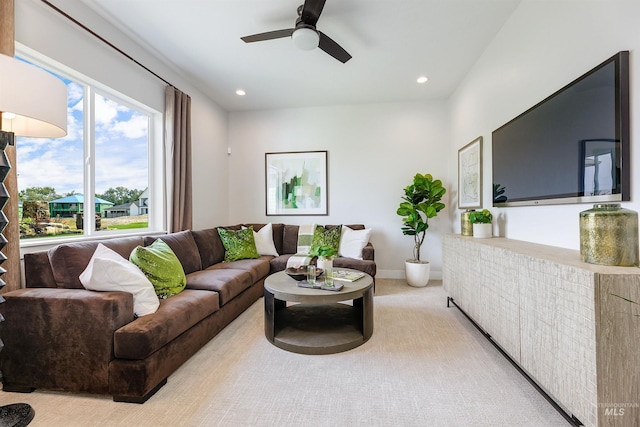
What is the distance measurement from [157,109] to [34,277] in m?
2.19

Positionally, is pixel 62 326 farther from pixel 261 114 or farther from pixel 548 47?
pixel 261 114

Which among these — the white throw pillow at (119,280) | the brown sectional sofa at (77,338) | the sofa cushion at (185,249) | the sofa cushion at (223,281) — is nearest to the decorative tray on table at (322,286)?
the sofa cushion at (223,281)

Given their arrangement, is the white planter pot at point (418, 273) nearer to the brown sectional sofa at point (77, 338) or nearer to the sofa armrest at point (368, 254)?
the sofa armrest at point (368, 254)

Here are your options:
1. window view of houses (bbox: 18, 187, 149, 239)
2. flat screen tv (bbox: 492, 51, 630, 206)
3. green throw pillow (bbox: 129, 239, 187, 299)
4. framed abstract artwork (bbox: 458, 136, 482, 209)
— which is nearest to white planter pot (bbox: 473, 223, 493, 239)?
flat screen tv (bbox: 492, 51, 630, 206)

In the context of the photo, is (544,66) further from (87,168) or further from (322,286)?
(87,168)

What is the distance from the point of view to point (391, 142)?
468 centimetres

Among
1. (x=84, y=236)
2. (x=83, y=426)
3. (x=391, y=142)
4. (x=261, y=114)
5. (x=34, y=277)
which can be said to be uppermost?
(x=261, y=114)

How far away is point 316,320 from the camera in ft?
8.76

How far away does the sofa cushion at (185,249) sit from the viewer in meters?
2.96

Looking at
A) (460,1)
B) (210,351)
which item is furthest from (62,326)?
(460,1)

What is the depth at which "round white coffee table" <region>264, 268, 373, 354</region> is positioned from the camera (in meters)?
2.20

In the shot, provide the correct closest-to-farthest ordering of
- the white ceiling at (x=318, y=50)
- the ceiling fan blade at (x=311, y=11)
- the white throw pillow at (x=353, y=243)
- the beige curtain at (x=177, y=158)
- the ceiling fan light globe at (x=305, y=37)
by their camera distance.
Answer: the ceiling fan blade at (x=311, y=11) < the ceiling fan light globe at (x=305, y=37) < the white ceiling at (x=318, y=50) < the beige curtain at (x=177, y=158) < the white throw pillow at (x=353, y=243)

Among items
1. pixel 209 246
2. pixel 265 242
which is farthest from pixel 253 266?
pixel 265 242

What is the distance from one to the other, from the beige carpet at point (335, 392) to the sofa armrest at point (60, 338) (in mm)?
117
